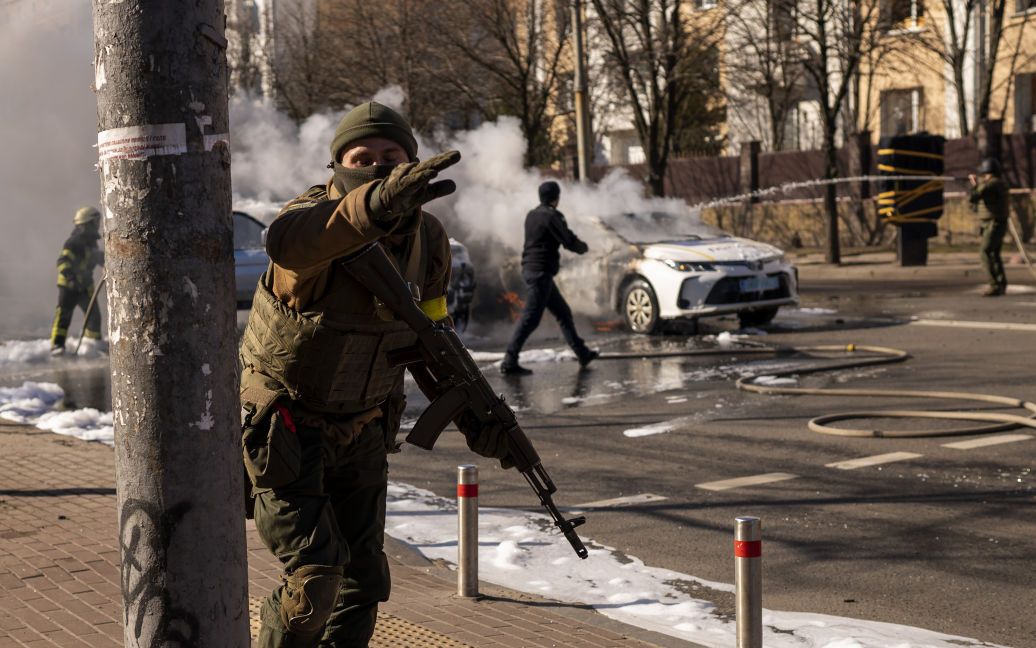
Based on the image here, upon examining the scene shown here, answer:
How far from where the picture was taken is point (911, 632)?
5.28m

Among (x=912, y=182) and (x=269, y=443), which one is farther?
(x=912, y=182)

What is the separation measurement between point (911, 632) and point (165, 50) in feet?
12.2

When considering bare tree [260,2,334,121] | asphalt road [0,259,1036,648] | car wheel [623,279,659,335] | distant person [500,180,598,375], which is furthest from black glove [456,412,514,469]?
bare tree [260,2,334,121]

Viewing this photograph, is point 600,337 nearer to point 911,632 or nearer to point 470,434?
point 911,632

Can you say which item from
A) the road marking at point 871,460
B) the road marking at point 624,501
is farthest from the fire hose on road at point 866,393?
the road marking at point 624,501

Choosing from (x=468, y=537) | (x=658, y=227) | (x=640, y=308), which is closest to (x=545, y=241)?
(x=640, y=308)

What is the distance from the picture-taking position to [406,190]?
3.10 m

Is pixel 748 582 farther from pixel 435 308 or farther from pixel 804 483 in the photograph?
pixel 804 483

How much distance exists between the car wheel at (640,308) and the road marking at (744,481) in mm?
8008

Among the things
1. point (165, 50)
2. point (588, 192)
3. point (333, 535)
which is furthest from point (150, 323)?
point (588, 192)

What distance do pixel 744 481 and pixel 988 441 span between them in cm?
200

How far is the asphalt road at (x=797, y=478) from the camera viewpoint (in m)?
6.02

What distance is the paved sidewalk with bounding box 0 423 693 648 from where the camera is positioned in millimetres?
5199

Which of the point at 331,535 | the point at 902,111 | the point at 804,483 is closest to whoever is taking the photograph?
the point at 331,535
